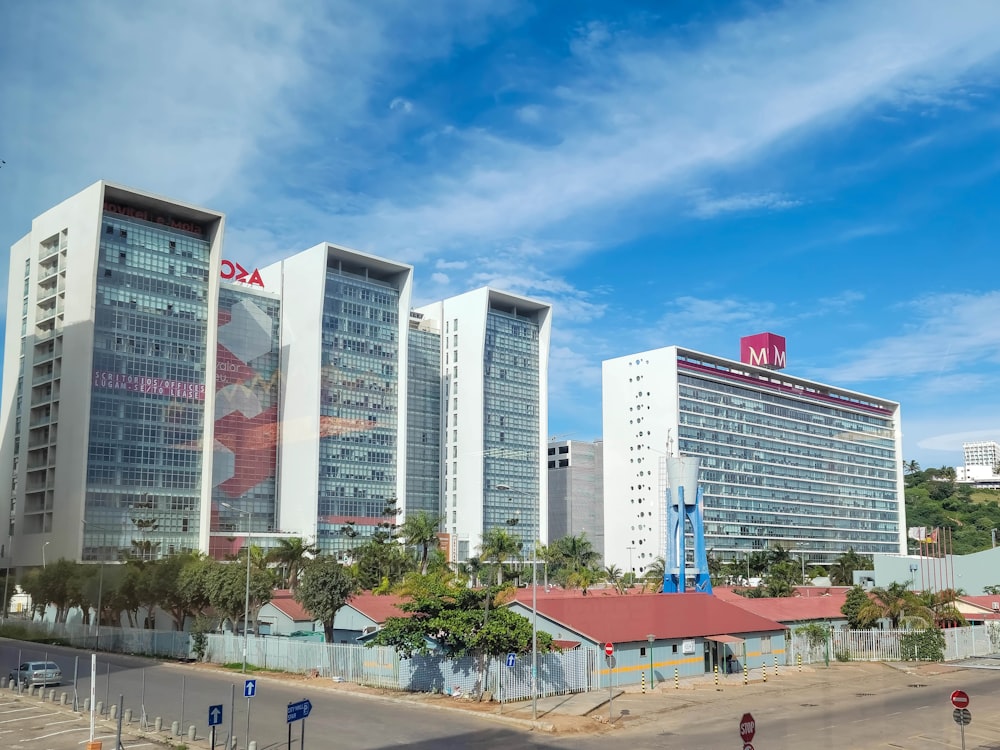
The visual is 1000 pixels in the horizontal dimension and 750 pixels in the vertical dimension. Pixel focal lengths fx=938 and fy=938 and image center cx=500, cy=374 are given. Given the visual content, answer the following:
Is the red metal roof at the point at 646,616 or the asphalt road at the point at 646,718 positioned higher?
the red metal roof at the point at 646,616

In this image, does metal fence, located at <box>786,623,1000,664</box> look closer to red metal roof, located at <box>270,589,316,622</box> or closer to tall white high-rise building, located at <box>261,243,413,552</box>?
red metal roof, located at <box>270,589,316,622</box>

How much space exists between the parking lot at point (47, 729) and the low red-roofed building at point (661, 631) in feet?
73.7

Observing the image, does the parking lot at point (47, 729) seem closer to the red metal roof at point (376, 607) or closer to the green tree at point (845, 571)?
the red metal roof at point (376, 607)

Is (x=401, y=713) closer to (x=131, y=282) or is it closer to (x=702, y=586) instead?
(x=702, y=586)

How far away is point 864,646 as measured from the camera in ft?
224

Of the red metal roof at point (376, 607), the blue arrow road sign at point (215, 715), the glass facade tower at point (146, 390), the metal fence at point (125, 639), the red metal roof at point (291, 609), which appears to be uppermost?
the glass facade tower at point (146, 390)

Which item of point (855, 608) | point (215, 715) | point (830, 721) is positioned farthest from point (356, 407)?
point (215, 715)

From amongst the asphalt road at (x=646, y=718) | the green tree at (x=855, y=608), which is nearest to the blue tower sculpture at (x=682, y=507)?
the green tree at (x=855, y=608)

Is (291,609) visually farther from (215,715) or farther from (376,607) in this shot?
(215,715)

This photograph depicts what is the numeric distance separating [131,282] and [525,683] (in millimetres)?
102986

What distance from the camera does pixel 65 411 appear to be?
124500 millimetres

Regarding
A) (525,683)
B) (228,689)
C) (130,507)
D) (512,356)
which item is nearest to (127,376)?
(130,507)

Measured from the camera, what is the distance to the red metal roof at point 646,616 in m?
51.5

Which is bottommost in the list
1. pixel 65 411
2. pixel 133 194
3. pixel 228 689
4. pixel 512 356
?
pixel 228 689
